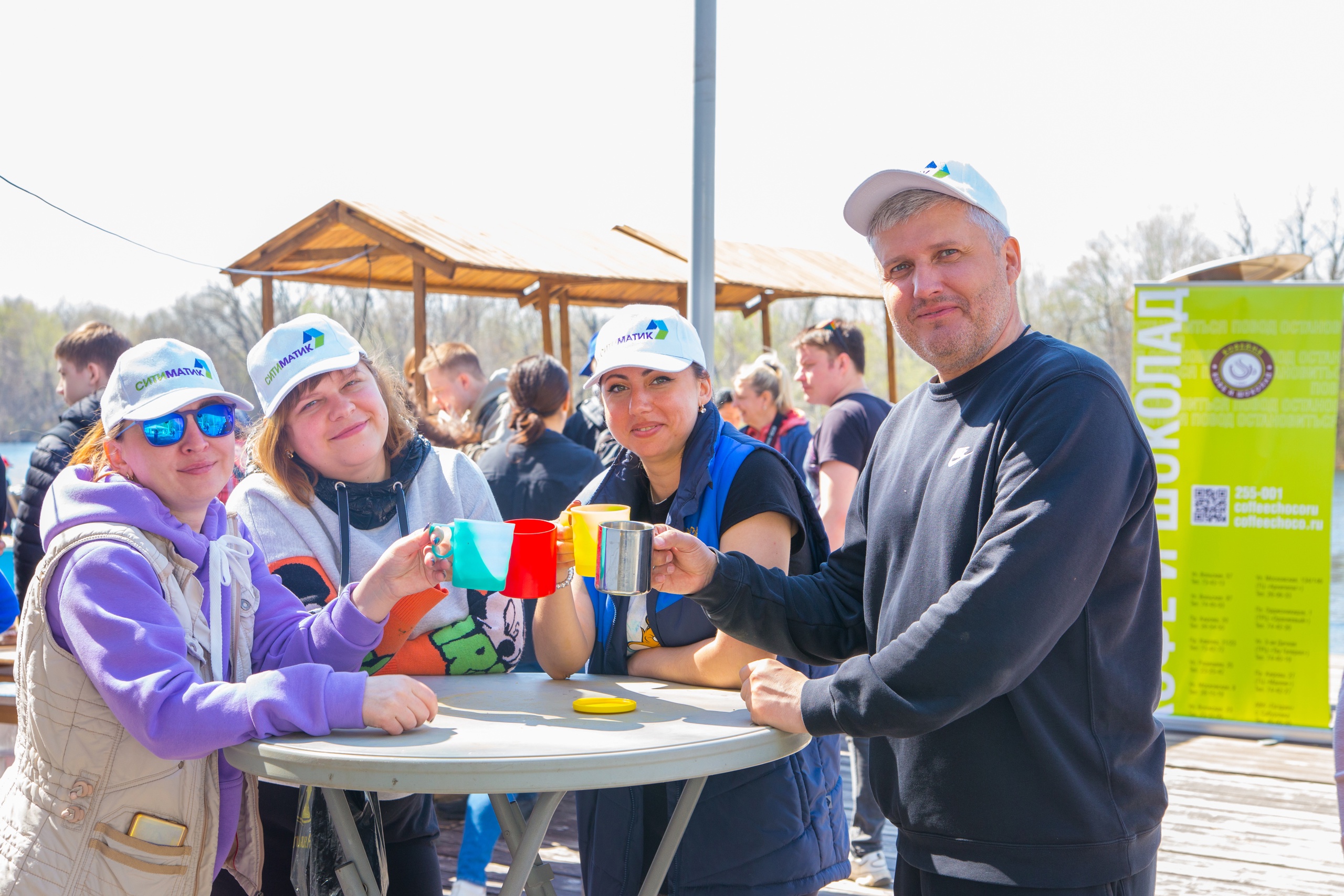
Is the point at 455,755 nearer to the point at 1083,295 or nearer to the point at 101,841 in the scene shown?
the point at 101,841

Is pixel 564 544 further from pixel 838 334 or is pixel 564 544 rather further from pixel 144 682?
pixel 838 334

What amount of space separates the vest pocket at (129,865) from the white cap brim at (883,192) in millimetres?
1557

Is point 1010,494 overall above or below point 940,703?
above

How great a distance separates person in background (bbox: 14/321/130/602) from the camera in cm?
421

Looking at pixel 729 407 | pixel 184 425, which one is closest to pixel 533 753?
pixel 184 425

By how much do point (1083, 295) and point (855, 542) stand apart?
41784 mm

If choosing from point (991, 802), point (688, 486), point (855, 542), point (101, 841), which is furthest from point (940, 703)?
point (101, 841)

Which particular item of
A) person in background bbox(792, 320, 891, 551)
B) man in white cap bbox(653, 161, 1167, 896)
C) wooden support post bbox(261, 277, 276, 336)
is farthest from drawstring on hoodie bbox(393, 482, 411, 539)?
wooden support post bbox(261, 277, 276, 336)

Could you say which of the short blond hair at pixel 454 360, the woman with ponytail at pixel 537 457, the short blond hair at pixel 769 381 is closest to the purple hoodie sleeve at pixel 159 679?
the woman with ponytail at pixel 537 457

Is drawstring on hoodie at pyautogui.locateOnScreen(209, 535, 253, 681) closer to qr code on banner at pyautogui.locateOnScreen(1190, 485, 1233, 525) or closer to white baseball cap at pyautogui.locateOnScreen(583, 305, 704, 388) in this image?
white baseball cap at pyautogui.locateOnScreen(583, 305, 704, 388)

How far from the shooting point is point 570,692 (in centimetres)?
206

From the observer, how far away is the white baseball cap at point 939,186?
1702 millimetres

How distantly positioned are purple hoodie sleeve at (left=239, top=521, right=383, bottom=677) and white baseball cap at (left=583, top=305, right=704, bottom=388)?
683mm

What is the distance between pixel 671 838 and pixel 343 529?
0.98m
